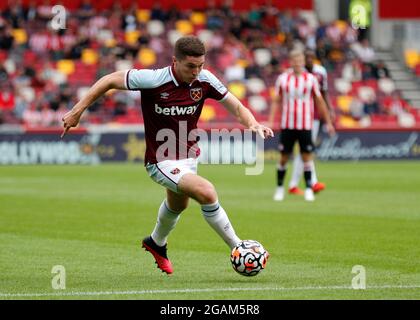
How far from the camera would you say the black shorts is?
17.9 metres

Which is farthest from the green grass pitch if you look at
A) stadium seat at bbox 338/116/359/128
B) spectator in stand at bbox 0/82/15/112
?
stadium seat at bbox 338/116/359/128

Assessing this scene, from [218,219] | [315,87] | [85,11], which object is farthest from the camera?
[85,11]

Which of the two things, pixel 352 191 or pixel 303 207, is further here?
pixel 352 191

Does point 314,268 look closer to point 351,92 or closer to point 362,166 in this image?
point 362,166

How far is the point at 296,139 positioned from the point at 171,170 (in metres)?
9.00

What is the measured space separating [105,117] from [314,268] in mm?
23422

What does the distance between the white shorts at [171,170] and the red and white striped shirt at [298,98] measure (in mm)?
8537

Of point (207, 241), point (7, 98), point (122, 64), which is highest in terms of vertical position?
point (122, 64)

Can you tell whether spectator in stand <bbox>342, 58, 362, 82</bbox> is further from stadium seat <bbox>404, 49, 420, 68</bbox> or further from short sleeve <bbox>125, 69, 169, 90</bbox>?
short sleeve <bbox>125, 69, 169, 90</bbox>

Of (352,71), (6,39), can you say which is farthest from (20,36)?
(352,71)

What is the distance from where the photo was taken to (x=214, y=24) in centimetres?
3747

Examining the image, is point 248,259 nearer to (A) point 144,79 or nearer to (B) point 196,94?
(B) point 196,94

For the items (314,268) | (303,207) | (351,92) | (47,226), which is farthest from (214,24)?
(314,268)

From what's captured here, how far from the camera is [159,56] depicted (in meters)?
35.7
